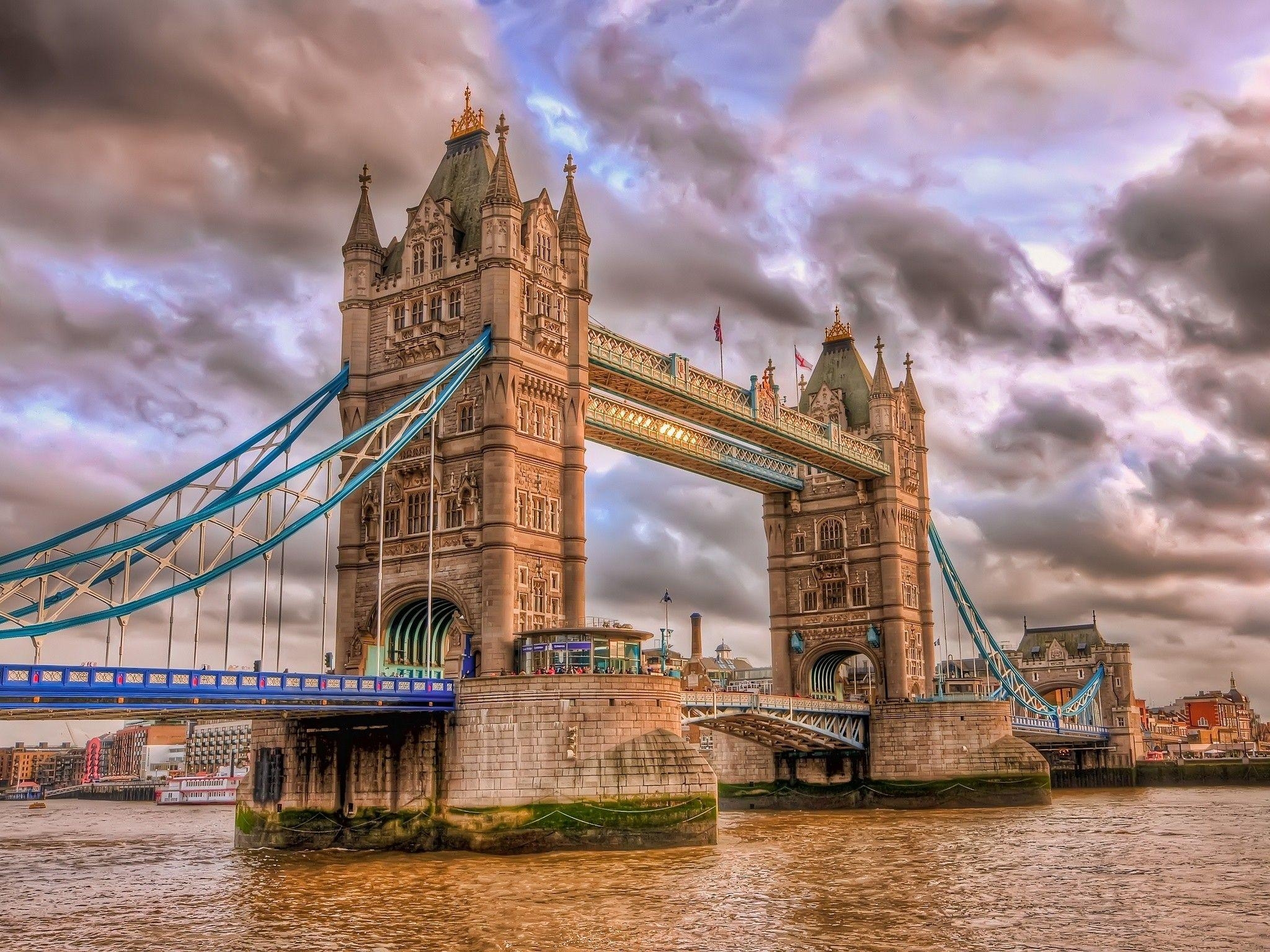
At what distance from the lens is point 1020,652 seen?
440 ft

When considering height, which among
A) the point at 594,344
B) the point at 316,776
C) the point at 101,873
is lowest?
the point at 101,873

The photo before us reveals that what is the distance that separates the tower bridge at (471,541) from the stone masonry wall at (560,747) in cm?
7

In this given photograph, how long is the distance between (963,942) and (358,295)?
38385 mm

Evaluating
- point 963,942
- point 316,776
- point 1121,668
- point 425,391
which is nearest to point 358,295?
point 425,391

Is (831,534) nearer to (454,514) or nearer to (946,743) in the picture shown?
(946,743)

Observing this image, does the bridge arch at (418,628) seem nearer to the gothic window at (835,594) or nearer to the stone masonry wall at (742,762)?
the stone masonry wall at (742,762)

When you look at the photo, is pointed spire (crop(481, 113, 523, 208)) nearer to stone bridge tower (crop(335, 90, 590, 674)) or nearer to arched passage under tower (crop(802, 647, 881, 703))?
stone bridge tower (crop(335, 90, 590, 674))

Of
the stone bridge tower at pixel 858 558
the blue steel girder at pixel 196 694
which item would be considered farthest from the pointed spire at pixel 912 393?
the blue steel girder at pixel 196 694

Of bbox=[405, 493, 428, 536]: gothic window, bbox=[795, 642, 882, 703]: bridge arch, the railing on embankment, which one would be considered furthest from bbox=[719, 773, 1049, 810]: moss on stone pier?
the railing on embankment

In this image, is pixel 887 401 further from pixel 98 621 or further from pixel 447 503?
pixel 98 621

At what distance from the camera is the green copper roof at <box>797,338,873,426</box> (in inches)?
3317

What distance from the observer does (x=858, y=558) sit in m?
81.2

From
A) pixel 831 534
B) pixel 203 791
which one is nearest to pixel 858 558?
pixel 831 534

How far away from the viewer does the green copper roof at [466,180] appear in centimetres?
5425
